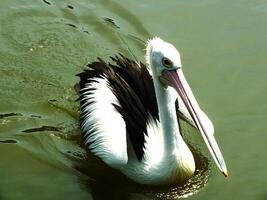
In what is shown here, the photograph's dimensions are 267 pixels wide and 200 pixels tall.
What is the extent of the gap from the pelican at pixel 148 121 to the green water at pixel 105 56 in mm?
188

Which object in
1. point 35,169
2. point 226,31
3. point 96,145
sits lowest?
point 35,169

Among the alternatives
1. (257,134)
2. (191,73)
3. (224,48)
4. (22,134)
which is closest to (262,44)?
(224,48)

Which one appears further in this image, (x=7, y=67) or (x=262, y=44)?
(x=262, y=44)

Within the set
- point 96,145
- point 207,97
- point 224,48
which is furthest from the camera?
point 224,48

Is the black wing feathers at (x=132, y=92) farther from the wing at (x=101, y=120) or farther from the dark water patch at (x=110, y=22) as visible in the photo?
the dark water patch at (x=110, y=22)

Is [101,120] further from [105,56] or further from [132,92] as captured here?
[105,56]

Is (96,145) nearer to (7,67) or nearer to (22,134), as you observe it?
(22,134)

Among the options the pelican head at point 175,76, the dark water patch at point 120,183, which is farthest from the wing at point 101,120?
the pelican head at point 175,76

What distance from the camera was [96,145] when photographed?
4.48 meters

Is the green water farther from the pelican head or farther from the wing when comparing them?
the pelican head

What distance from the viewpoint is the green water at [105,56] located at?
4.45 m

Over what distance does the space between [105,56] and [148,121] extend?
1.49 meters

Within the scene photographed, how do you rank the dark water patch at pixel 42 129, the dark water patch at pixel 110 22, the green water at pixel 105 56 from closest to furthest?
1. the green water at pixel 105 56
2. the dark water patch at pixel 42 129
3. the dark water patch at pixel 110 22

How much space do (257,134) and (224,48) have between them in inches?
49.7
